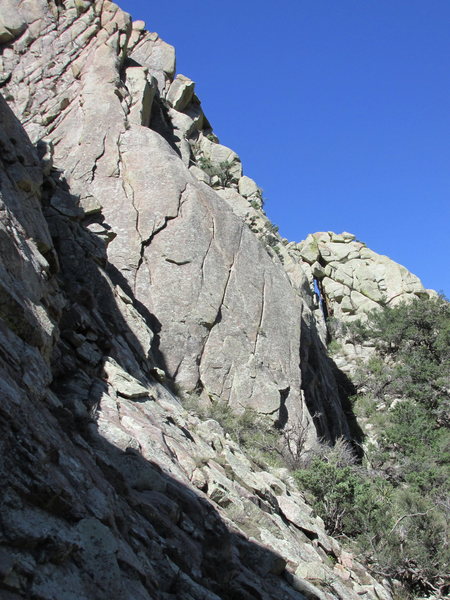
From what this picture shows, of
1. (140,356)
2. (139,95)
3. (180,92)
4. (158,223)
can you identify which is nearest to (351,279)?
(180,92)

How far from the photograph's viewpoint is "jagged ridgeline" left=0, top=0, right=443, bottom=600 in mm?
4754

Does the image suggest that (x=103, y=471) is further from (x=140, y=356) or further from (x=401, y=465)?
(x=401, y=465)

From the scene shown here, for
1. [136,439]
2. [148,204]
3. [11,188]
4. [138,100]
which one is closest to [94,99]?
[138,100]

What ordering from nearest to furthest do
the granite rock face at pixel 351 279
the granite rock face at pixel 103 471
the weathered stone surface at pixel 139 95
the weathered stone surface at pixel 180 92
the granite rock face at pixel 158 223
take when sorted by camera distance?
the granite rock face at pixel 103 471 → the granite rock face at pixel 158 223 → the weathered stone surface at pixel 139 95 → the weathered stone surface at pixel 180 92 → the granite rock face at pixel 351 279

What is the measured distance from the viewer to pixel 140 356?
41.2 ft

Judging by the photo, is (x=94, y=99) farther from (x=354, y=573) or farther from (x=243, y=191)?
(x=354, y=573)

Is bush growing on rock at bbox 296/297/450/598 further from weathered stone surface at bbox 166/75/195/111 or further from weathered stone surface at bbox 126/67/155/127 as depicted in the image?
weathered stone surface at bbox 166/75/195/111

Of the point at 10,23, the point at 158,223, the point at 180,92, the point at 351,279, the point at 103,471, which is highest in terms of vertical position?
the point at 351,279

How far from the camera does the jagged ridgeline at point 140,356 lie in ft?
15.6

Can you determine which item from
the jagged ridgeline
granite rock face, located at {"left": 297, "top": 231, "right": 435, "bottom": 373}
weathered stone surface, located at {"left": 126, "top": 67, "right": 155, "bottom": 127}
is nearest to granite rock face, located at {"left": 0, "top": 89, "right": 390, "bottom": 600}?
the jagged ridgeline

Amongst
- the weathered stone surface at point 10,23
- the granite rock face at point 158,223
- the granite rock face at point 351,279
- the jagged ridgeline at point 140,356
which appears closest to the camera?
the jagged ridgeline at point 140,356

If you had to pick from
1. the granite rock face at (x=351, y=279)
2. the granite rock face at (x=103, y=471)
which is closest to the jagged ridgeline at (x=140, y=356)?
the granite rock face at (x=103, y=471)

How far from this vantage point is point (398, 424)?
950 inches

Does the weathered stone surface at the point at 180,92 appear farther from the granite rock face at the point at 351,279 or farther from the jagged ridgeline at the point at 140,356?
the granite rock face at the point at 351,279
